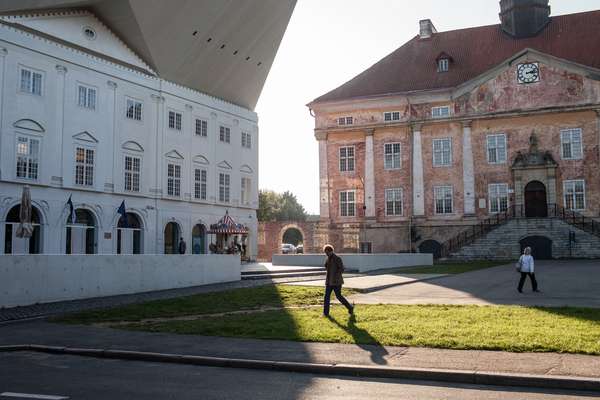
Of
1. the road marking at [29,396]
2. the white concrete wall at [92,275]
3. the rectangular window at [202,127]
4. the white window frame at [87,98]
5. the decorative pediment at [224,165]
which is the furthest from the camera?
the decorative pediment at [224,165]

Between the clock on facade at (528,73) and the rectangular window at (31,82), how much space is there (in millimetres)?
32363

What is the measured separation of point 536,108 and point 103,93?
2974 centimetres

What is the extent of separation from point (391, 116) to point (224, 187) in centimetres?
1502

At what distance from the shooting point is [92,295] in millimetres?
19531

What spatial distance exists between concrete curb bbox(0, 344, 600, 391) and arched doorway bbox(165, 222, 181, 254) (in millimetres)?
28693

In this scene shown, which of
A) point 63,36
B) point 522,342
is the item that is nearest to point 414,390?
point 522,342

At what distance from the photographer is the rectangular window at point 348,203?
5078cm

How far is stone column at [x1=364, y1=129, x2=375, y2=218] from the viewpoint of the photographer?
5009 cm

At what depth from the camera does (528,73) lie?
148ft

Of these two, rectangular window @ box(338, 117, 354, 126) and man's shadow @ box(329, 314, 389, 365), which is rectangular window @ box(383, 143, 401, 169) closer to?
rectangular window @ box(338, 117, 354, 126)

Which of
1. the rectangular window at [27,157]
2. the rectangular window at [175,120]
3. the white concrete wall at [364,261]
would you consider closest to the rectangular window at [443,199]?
the white concrete wall at [364,261]

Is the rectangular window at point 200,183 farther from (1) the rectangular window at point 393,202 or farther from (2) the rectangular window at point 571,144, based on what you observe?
(2) the rectangular window at point 571,144

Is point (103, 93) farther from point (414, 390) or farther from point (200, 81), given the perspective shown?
point (414, 390)

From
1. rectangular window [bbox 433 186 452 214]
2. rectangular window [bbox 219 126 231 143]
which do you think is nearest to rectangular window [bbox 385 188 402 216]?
rectangular window [bbox 433 186 452 214]
